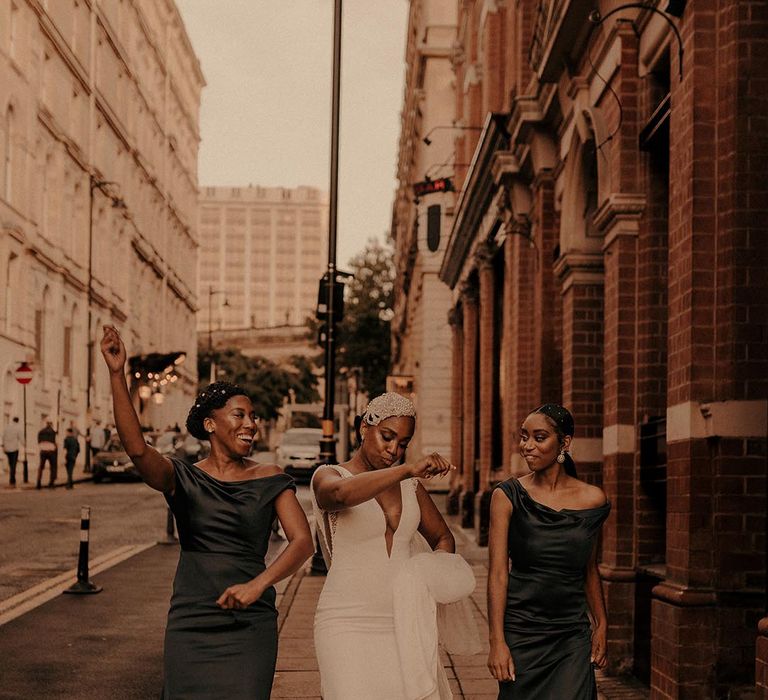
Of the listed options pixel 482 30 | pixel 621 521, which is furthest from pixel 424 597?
pixel 482 30

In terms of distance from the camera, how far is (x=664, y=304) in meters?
11.0

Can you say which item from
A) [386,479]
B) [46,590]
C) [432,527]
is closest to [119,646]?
[46,590]

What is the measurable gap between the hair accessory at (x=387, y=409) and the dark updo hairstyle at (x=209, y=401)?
48 centimetres

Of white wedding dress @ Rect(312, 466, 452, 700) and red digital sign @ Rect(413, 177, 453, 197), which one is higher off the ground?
red digital sign @ Rect(413, 177, 453, 197)

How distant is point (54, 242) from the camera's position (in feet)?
179

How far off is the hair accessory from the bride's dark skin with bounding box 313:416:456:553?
2 centimetres

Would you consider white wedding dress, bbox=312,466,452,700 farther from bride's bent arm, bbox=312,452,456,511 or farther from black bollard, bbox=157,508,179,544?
black bollard, bbox=157,508,179,544

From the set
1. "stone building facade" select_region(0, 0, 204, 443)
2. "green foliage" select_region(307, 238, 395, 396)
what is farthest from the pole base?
"green foliage" select_region(307, 238, 395, 396)

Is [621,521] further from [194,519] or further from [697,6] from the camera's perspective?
[194,519]

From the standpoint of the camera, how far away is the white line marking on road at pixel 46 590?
13.5 metres

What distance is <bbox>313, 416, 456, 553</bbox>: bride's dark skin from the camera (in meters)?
4.99

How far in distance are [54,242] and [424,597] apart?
51.1 metres

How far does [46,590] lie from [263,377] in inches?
3490

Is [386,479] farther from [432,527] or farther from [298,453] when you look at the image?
[298,453]
